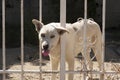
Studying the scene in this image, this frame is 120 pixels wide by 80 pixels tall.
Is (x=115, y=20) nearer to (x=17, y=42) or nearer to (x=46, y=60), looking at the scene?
(x=17, y=42)

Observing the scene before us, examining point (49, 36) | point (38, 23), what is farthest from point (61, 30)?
point (38, 23)

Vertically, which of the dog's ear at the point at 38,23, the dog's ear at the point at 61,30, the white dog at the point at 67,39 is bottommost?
the white dog at the point at 67,39

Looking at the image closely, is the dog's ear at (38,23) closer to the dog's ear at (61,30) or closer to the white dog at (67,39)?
the white dog at (67,39)

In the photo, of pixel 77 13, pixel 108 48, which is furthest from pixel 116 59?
pixel 77 13

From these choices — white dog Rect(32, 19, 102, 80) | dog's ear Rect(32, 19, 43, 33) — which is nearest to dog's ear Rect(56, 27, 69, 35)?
white dog Rect(32, 19, 102, 80)

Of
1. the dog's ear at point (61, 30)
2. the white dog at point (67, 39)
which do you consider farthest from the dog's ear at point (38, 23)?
the dog's ear at point (61, 30)

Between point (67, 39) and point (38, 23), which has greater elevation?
point (38, 23)

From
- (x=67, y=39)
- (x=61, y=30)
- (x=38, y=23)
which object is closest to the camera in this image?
(x=61, y=30)

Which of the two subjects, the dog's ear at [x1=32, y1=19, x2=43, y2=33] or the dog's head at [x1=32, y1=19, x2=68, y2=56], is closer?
the dog's head at [x1=32, y1=19, x2=68, y2=56]

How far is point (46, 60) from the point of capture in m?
8.79

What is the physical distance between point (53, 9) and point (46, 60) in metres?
3.95

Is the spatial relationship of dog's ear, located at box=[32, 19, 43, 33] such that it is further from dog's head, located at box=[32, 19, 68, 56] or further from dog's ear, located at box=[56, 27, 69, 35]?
dog's ear, located at box=[56, 27, 69, 35]

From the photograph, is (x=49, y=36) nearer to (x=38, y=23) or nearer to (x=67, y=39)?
(x=38, y=23)

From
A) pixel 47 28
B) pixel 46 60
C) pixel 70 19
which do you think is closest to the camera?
pixel 47 28
